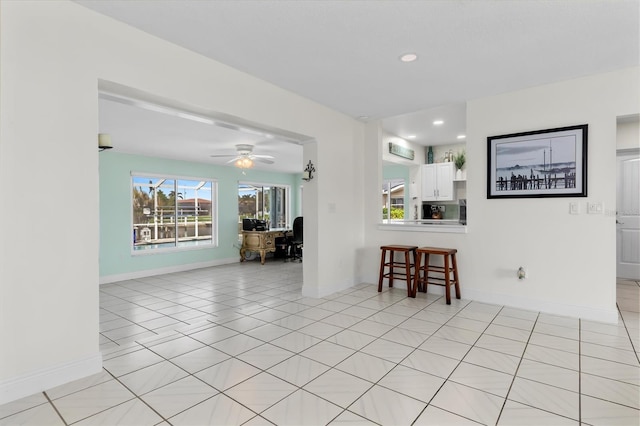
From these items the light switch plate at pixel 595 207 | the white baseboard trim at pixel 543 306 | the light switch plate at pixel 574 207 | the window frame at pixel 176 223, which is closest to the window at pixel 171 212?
the window frame at pixel 176 223

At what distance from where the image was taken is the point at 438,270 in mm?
4141

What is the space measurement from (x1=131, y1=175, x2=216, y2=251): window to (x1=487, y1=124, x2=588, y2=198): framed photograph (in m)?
5.84

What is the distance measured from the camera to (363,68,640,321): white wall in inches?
127

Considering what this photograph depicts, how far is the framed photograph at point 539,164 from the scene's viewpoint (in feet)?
11.0

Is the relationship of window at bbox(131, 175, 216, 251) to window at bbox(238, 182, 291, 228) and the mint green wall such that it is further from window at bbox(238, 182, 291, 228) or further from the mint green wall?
window at bbox(238, 182, 291, 228)

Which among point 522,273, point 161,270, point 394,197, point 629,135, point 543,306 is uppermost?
point 629,135

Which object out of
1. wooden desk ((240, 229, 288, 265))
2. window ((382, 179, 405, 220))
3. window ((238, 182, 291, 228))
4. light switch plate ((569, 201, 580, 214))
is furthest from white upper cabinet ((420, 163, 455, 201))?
window ((238, 182, 291, 228))

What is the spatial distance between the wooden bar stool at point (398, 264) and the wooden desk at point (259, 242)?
3659 millimetres

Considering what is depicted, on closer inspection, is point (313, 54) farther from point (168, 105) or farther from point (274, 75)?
point (168, 105)

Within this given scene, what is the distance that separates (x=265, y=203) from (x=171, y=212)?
2.82 meters

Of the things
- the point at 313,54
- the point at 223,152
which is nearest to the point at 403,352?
the point at 313,54

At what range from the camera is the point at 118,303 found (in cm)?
424

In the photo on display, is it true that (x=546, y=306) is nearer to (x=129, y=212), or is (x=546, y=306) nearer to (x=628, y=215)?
(x=628, y=215)

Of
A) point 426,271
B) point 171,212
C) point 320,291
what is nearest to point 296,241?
point 171,212
